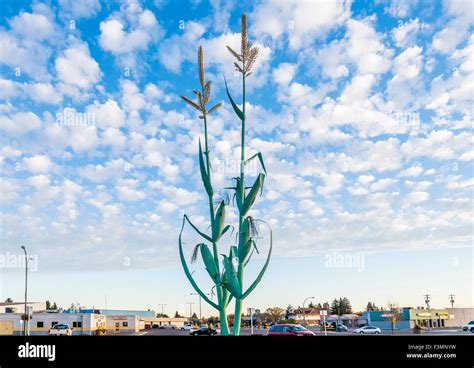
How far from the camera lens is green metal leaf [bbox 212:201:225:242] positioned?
1080 cm

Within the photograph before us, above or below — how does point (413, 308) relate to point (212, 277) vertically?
below

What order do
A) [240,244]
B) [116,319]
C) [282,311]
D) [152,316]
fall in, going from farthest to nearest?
[152,316] → [282,311] → [116,319] → [240,244]

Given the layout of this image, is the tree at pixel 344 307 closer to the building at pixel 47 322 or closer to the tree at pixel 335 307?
the tree at pixel 335 307

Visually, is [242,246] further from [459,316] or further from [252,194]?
[459,316]

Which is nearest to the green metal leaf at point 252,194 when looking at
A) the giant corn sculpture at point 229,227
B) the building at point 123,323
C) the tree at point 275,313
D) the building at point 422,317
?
the giant corn sculpture at point 229,227

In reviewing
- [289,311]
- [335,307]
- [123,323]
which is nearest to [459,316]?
[289,311]

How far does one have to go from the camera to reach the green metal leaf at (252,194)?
10.4 m

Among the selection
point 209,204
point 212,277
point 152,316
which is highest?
point 209,204

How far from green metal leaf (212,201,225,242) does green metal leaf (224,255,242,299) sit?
0.61m

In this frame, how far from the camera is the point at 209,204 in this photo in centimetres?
1101

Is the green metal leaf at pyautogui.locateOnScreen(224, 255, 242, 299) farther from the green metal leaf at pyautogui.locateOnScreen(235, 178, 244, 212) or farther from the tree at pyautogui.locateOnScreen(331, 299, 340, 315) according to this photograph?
the tree at pyautogui.locateOnScreen(331, 299, 340, 315)
